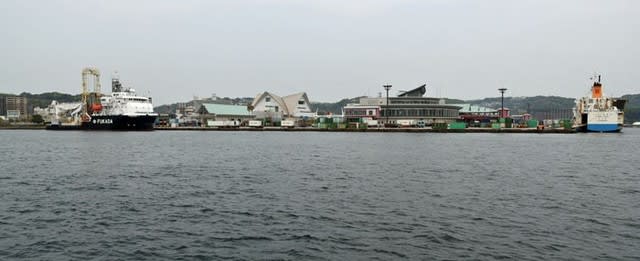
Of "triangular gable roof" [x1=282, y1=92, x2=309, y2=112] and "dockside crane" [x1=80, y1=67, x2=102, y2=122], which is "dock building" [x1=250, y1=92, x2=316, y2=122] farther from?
"dockside crane" [x1=80, y1=67, x2=102, y2=122]

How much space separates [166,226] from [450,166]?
25708 mm

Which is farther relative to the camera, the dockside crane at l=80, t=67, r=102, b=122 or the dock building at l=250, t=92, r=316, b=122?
the dock building at l=250, t=92, r=316, b=122

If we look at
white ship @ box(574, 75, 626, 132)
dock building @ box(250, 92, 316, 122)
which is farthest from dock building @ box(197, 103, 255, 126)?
white ship @ box(574, 75, 626, 132)

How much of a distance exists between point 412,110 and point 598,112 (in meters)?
45.9

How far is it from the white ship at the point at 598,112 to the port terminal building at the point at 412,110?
35317 millimetres

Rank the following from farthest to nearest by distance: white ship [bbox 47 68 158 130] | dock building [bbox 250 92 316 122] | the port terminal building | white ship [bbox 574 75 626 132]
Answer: dock building [bbox 250 92 316 122], the port terminal building, white ship [bbox 47 68 158 130], white ship [bbox 574 75 626 132]

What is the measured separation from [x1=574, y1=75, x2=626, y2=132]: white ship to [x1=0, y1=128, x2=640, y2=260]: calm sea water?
245ft

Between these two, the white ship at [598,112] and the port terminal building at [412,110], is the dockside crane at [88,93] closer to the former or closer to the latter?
the port terminal building at [412,110]

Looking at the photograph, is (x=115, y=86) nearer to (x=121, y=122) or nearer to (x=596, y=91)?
(x=121, y=122)

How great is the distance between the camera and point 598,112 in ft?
320

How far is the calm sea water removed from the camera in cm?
1443

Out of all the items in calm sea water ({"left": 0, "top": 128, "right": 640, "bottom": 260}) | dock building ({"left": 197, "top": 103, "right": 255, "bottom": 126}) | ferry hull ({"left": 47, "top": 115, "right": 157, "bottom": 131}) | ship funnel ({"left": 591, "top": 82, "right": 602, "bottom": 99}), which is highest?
ship funnel ({"left": 591, "top": 82, "right": 602, "bottom": 99})

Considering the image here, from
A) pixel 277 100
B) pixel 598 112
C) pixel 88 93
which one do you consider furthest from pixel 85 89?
pixel 598 112

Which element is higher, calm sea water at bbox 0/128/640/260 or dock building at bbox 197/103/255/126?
dock building at bbox 197/103/255/126
